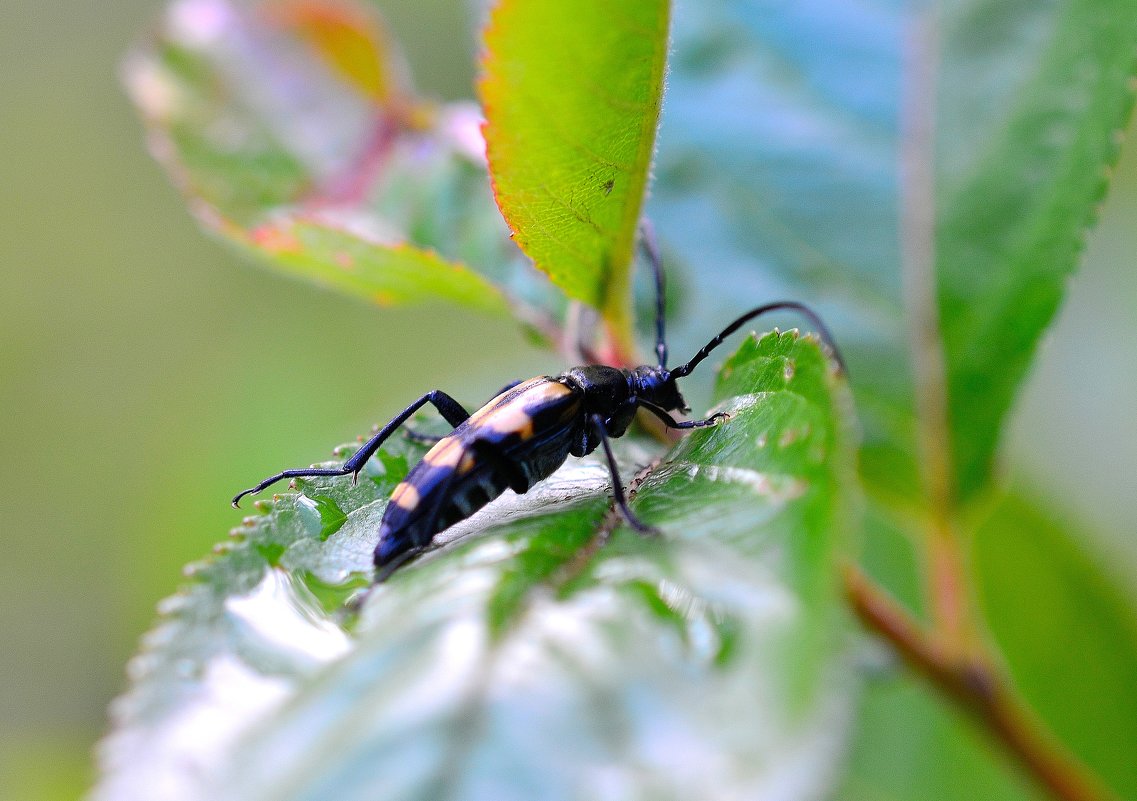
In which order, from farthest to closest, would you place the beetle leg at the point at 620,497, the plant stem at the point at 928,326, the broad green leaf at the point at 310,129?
1. the broad green leaf at the point at 310,129
2. the plant stem at the point at 928,326
3. the beetle leg at the point at 620,497

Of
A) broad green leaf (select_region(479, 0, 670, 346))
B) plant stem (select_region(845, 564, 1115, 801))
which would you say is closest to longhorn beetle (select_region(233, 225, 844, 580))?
Answer: broad green leaf (select_region(479, 0, 670, 346))

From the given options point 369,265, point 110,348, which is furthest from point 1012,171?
point 110,348

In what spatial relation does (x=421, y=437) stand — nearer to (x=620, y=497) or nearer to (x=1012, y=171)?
(x=620, y=497)

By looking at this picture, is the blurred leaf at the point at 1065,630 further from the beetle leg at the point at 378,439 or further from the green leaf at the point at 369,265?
the green leaf at the point at 369,265

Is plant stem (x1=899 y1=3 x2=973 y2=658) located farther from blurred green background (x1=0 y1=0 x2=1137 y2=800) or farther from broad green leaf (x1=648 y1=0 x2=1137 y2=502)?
blurred green background (x1=0 y1=0 x2=1137 y2=800)

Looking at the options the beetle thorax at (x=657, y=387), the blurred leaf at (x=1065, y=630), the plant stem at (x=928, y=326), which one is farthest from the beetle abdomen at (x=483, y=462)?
the blurred leaf at (x=1065, y=630)

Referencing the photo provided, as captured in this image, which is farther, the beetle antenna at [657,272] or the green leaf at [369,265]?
the beetle antenna at [657,272]
